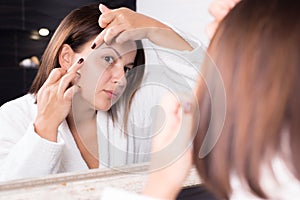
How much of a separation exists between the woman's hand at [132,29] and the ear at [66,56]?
0.05 meters

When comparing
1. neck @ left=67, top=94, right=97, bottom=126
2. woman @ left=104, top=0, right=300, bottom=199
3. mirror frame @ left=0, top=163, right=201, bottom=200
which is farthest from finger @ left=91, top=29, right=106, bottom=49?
woman @ left=104, top=0, right=300, bottom=199

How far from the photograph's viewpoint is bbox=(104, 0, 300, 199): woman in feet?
1.52

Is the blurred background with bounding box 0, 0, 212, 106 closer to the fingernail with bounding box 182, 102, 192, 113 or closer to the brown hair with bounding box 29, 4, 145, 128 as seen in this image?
the brown hair with bounding box 29, 4, 145, 128

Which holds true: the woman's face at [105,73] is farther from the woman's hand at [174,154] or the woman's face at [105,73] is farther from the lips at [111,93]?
the woman's hand at [174,154]

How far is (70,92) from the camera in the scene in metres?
0.85

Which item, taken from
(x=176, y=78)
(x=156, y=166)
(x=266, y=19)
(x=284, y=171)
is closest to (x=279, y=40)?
(x=266, y=19)

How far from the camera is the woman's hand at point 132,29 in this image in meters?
0.89

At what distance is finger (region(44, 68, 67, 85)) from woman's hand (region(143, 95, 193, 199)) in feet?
0.95

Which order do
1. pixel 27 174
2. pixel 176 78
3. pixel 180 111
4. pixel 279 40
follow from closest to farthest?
pixel 279 40
pixel 180 111
pixel 27 174
pixel 176 78

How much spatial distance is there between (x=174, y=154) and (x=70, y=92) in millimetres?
308

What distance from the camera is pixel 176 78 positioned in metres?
0.93

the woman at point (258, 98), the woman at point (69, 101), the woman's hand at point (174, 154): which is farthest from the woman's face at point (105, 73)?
the woman at point (258, 98)

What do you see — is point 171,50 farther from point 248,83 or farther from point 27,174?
point 248,83

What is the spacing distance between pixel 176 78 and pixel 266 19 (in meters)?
0.46
